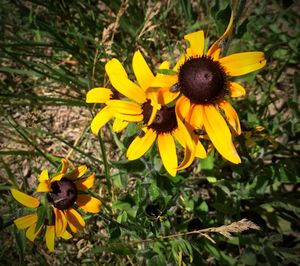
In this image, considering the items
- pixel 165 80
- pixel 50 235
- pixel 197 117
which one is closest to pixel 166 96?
pixel 165 80

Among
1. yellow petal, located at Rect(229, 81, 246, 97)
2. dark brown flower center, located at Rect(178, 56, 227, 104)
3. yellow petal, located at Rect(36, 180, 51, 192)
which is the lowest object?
yellow petal, located at Rect(36, 180, 51, 192)

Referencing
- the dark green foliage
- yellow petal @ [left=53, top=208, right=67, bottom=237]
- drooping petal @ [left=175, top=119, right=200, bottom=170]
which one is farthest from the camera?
the dark green foliage

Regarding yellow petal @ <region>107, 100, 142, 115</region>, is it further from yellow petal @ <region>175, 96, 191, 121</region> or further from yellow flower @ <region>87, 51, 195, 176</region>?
yellow petal @ <region>175, 96, 191, 121</region>

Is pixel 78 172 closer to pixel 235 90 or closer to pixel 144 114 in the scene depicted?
pixel 144 114

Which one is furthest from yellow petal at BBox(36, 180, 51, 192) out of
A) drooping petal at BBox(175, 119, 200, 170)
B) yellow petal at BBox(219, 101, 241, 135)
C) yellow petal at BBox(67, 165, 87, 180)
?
yellow petal at BBox(219, 101, 241, 135)

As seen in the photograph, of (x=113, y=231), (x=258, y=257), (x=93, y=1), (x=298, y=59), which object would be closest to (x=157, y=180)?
(x=113, y=231)

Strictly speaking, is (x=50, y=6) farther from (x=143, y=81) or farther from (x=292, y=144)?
(x=292, y=144)

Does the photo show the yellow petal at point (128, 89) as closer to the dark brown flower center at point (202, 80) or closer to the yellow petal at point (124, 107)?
the yellow petal at point (124, 107)
